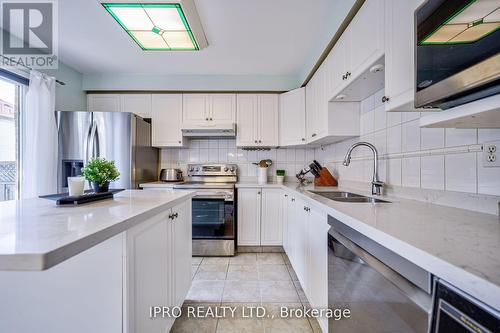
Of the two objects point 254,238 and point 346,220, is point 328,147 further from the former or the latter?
point 346,220

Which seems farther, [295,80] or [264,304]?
[295,80]

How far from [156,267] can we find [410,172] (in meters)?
1.57

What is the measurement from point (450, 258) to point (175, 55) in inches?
112

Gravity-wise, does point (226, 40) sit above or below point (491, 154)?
above

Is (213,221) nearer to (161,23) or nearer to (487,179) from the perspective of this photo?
(161,23)

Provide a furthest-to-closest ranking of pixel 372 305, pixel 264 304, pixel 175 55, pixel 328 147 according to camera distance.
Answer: pixel 328 147 → pixel 175 55 → pixel 264 304 → pixel 372 305

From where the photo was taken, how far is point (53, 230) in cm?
61

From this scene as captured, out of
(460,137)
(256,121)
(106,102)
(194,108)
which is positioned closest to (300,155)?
(256,121)

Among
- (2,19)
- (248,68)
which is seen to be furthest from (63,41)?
(248,68)

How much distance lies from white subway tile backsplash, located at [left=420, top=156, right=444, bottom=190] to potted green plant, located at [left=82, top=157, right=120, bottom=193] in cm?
184

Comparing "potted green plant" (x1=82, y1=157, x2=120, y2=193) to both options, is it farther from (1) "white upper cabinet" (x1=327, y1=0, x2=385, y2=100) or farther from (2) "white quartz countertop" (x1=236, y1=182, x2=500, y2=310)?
(1) "white upper cabinet" (x1=327, y1=0, x2=385, y2=100)

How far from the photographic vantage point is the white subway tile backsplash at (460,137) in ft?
3.15

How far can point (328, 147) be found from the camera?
269 centimetres

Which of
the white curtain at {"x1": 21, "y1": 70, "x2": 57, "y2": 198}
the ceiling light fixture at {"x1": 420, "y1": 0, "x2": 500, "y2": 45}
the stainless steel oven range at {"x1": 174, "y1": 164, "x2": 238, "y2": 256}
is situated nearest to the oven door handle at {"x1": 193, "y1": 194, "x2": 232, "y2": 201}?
the stainless steel oven range at {"x1": 174, "y1": 164, "x2": 238, "y2": 256}
